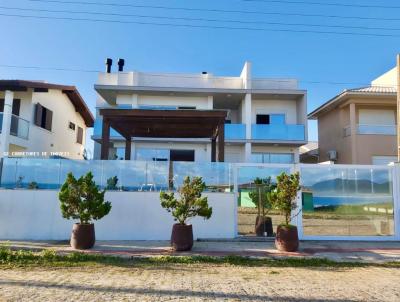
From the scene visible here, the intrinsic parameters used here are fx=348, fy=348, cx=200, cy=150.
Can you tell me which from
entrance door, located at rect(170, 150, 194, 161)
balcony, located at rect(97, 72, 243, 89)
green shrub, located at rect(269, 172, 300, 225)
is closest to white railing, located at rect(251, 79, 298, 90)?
balcony, located at rect(97, 72, 243, 89)

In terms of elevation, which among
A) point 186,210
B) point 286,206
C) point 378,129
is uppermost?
point 378,129

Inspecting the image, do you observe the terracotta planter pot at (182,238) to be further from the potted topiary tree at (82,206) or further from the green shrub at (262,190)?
the green shrub at (262,190)

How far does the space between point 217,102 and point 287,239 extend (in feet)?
53.1

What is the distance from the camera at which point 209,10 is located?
14227mm

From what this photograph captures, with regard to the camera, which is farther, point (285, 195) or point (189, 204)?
point (285, 195)

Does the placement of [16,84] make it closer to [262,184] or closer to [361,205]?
[262,184]

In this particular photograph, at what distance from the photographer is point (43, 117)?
19.9 metres

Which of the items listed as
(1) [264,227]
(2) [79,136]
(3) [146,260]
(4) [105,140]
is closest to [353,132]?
(1) [264,227]

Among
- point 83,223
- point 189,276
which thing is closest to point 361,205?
point 189,276

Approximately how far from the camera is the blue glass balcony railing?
2172 centimetres

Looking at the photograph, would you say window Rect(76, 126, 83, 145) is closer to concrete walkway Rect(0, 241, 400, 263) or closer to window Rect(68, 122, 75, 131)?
window Rect(68, 122, 75, 131)

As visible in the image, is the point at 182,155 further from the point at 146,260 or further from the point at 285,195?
the point at 146,260

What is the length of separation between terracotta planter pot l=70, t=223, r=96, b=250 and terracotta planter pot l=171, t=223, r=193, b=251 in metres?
2.17

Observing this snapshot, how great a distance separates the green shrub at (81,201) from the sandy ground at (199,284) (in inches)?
83.0
